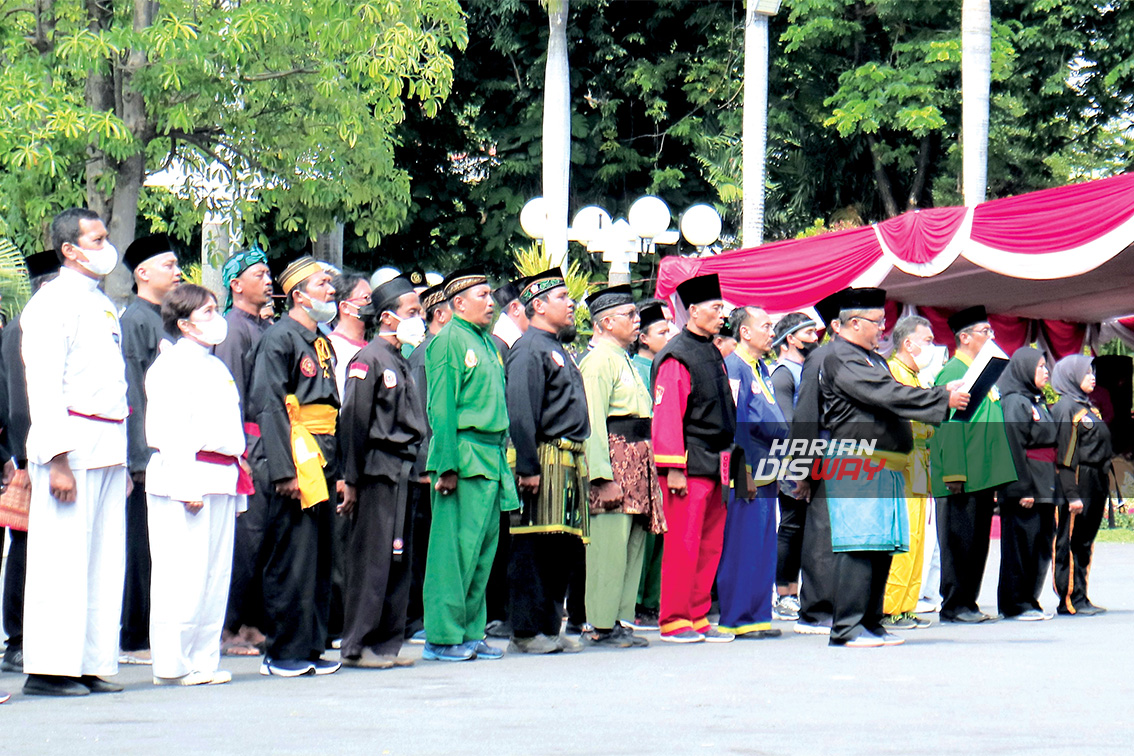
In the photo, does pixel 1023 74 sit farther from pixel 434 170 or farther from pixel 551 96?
pixel 434 170

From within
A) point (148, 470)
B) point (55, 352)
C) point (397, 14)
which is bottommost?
point (148, 470)

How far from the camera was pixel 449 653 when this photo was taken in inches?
317

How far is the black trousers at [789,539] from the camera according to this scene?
11500 mm

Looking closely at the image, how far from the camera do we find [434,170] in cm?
2930

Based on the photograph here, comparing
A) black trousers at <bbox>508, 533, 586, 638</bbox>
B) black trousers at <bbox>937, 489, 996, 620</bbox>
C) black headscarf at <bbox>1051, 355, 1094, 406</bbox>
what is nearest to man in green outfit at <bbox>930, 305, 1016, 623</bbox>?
black trousers at <bbox>937, 489, 996, 620</bbox>

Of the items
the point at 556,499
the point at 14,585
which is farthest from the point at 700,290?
the point at 14,585

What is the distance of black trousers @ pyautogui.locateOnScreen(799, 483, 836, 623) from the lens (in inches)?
371

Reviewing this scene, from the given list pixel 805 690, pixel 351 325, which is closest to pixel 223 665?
pixel 351 325

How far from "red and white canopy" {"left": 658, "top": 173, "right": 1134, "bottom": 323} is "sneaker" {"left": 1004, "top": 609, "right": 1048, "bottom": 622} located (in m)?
3.12

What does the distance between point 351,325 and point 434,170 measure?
21.5 meters

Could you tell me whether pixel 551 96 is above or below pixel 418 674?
above

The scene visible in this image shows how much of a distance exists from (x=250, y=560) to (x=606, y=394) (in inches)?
86.8

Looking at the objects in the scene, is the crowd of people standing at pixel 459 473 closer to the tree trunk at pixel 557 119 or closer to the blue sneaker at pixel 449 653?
the blue sneaker at pixel 449 653

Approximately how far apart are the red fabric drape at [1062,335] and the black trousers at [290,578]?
1111 cm
